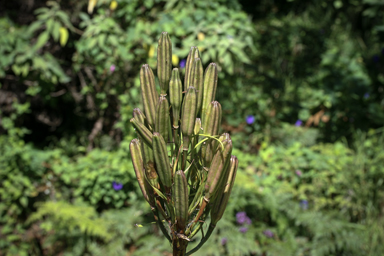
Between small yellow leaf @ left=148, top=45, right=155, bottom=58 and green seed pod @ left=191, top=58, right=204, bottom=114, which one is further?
small yellow leaf @ left=148, top=45, right=155, bottom=58

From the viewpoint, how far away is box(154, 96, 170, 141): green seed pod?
822 millimetres

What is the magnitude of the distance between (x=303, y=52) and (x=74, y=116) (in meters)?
3.36

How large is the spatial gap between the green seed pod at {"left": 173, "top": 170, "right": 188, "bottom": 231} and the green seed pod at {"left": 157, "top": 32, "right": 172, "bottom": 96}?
24 centimetres

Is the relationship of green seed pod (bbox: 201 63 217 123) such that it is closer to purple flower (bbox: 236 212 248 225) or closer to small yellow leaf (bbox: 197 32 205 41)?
purple flower (bbox: 236 212 248 225)

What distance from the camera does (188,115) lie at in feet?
2.76

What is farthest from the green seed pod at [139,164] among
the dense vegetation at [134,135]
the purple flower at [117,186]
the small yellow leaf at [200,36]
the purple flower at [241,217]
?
the small yellow leaf at [200,36]

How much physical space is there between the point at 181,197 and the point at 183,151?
12 cm

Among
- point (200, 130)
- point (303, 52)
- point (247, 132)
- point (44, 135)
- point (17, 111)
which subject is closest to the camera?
point (200, 130)

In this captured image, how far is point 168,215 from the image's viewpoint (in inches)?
36.0

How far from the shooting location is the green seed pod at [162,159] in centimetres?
80

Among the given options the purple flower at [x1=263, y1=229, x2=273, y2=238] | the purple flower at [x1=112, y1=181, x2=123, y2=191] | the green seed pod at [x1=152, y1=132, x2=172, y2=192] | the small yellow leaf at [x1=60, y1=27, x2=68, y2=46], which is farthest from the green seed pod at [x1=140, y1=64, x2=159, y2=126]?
the small yellow leaf at [x1=60, y1=27, x2=68, y2=46]

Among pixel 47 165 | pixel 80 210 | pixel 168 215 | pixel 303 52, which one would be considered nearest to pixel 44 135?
pixel 47 165

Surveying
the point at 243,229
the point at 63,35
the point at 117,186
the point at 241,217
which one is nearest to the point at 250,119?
the point at 241,217

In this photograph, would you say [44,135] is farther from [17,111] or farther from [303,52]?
[303,52]
